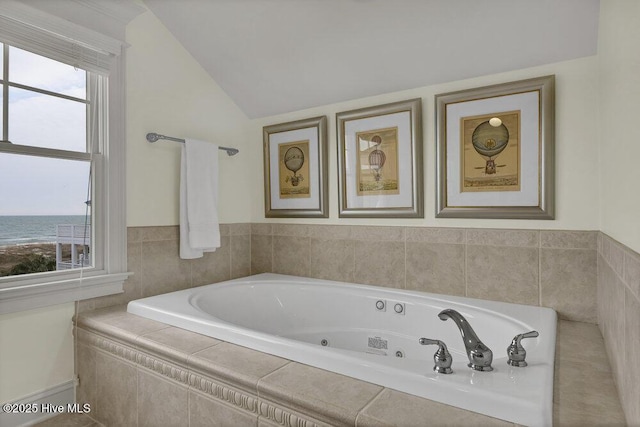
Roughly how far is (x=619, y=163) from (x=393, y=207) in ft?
4.22

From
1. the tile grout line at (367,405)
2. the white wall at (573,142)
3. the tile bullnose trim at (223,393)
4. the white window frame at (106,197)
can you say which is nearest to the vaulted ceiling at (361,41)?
the white wall at (573,142)

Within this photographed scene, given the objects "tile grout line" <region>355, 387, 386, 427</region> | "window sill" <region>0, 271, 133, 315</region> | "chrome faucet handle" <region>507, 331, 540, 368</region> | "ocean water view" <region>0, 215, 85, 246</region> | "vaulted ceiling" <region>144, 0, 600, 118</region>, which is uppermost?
"vaulted ceiling" <region>144, 0, 600, 118</region>

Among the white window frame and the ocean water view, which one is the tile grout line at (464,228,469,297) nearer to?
the white window frame

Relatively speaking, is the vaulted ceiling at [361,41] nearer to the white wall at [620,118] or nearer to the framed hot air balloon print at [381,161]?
the framed hot air balloon print at [381,161]

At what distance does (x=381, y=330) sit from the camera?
221cm

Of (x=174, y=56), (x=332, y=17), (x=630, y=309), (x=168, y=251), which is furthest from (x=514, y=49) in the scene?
(x=168, y=251)

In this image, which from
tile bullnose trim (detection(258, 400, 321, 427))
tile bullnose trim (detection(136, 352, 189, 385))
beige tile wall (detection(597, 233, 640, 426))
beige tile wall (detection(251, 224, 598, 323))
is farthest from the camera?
beige tile wall (detection(251, 224, 598, 323))

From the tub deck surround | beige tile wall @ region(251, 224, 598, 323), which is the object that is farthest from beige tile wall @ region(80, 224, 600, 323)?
the tub deck surround

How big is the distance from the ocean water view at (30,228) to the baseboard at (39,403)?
0.77 metres

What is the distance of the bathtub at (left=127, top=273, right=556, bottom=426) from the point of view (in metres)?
1.01

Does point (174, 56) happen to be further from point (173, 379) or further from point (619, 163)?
point (619, 163)

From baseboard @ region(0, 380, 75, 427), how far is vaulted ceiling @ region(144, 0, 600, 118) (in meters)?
2.21

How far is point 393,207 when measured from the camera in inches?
94.4

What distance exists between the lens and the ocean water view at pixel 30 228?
5.88 feet
